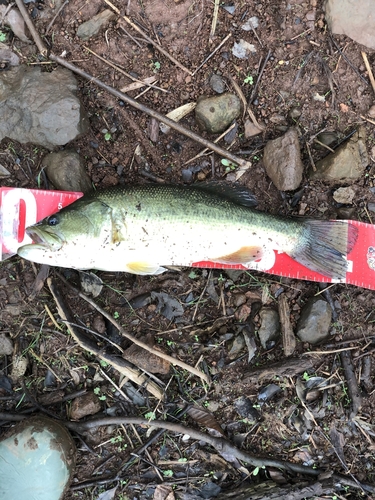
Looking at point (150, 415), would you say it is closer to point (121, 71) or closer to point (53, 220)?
point (53, 220)

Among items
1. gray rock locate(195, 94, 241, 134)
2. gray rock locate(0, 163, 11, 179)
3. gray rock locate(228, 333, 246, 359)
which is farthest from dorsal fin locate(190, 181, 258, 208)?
gray rock locate(0, 163, 11, 179)

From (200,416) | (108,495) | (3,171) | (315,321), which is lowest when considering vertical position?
(108,495)

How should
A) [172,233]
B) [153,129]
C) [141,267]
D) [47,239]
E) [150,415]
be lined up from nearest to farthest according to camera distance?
[47,239] < [172,233] < [141,267] < [150,415] < [153,129]

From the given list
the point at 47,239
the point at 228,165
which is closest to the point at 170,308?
the point at 47,239

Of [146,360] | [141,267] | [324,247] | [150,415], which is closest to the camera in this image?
[141,267]

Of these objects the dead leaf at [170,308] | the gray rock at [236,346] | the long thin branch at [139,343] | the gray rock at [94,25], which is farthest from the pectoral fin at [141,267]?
the gray rock at [94,25]

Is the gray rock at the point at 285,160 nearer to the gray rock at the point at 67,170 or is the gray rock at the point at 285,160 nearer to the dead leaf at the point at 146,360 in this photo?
the gray rock at the point at 67,170
